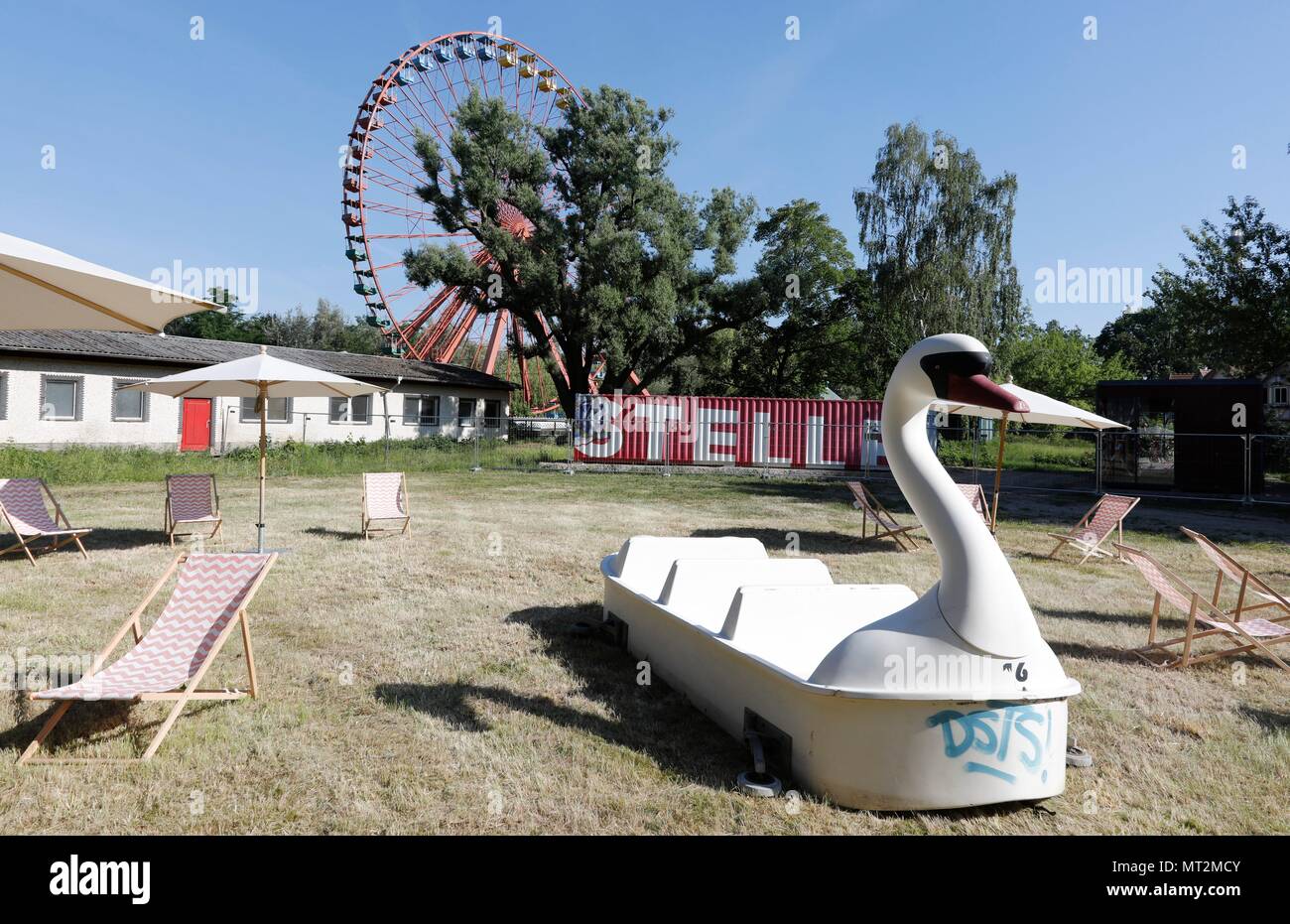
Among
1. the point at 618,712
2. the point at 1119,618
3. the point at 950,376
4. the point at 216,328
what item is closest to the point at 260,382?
the point at 618,712

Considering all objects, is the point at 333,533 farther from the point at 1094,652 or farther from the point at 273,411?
the point at 273,411

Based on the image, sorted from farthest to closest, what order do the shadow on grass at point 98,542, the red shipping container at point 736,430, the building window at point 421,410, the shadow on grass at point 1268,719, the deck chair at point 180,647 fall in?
1. the building window at point 421,410
2. the red shipping container at point 736,430
3. the shadow on grass at point 98,542
4. the shadow on grass at point 1268,719
5. the deck chair at point 180,647

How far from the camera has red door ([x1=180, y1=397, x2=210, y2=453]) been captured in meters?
23.5

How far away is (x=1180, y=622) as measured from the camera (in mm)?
6406

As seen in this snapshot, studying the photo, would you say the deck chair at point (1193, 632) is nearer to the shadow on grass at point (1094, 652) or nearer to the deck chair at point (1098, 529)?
the shadow on grass at point (1094, 652)

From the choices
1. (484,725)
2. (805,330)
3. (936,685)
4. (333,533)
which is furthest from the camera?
(805,330)

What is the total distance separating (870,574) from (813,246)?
34.1 metres

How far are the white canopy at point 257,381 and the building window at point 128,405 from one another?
637 inches

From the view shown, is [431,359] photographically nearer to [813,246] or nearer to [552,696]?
[813,246]

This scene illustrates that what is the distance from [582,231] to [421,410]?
32.8ft

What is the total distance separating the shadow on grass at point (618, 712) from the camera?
3.54 metres

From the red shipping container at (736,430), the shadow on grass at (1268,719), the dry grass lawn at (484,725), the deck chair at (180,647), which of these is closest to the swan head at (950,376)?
the dry grass lawn at (484,725)

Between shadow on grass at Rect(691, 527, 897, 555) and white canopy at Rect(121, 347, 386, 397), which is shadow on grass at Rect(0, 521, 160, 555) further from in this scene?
shadow on grass at Rect(691, 527, 897, 555)

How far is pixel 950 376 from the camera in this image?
290 cm
